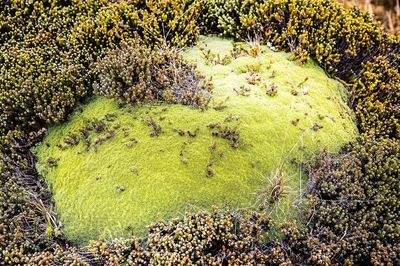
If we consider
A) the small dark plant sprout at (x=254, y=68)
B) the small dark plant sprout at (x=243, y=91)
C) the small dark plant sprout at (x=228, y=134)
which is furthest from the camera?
the small dark plant sprout at (x=254, y=68)

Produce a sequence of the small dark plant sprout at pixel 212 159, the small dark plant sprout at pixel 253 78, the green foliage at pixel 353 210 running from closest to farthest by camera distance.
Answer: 1. the green foliage at pixel 353 210
2. the small dark plant sprout at pixel 212 159
3. the small dark plant sprout at pixel 253 78

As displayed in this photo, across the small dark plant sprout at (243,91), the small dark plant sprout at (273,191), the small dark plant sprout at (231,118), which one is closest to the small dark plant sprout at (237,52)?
the small dark plant sprout at (243,91)

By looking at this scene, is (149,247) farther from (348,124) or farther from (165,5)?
(165,5)

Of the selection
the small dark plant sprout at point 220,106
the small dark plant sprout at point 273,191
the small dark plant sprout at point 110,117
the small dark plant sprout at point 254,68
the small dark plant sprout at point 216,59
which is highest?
the small dark plant sprout at point 216,59

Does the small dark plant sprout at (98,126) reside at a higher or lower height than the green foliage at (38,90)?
lower

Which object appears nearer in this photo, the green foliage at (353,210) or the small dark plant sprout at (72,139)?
the green foliage at (353,210)

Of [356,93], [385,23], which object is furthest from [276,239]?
[385,23]

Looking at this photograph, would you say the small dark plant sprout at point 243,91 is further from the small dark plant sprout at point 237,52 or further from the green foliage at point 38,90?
the green foliage at point 38,90
